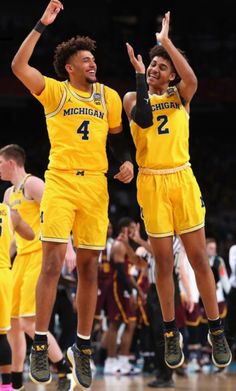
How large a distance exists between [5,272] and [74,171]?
215 cm

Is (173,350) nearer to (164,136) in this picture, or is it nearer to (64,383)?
(164,136)

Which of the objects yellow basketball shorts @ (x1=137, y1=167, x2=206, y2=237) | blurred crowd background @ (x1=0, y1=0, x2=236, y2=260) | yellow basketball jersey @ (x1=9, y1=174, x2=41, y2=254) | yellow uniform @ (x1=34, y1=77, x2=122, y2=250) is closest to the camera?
yellow uniform @ (x1=34, y1=77, x2=122, y2=250)

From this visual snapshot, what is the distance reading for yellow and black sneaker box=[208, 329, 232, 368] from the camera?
8.25 m

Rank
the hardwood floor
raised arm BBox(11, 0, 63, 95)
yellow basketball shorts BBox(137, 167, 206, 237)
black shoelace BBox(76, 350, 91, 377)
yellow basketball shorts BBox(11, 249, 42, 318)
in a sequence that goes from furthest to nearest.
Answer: the hardwood floor
yellow basketball shorts BBox(11, 249, 42, 318)
black shoelace BBox(76, 350, 91, 377)
yellow basketball shorts BBox(137, 167, 206, 237)
raised arm BBox(11, 0, 63, 95)

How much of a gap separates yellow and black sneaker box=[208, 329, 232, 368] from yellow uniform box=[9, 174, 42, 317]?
→ 8.36 ft

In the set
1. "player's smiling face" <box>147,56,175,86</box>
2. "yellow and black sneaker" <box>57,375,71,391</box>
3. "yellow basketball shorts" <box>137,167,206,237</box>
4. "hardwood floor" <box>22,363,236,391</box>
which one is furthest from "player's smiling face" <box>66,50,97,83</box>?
"hardwood floor" <box>22,363,236,391</box>

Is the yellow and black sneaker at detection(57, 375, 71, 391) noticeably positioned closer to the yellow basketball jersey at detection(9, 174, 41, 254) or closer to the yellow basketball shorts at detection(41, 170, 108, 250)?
the yellow basketball jersey at detection(9, 174, 41, 254)

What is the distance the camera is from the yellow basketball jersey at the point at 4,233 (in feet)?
32.3

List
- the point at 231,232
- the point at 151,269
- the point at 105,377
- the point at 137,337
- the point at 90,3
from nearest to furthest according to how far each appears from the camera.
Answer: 1. the point at 151,269
2. the point at 105,377
3. the point at 137,337
4. the point at 231,232
5. the point at 90,3

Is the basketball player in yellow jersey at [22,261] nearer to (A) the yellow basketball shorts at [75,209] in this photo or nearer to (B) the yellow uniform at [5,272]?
(B) the yellow uniform at [5,272]

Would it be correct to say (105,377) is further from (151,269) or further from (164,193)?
(164,193)

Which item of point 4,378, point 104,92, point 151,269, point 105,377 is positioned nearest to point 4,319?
point 4,378

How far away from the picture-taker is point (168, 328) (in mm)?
8359

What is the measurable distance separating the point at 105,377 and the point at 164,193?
6.78m
